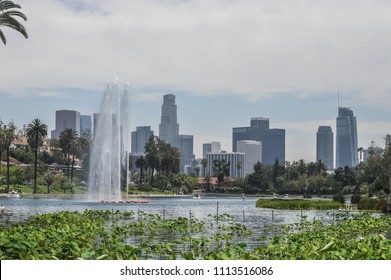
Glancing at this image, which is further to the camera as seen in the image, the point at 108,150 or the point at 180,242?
the point at 108,150

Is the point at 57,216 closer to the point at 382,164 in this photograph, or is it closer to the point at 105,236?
the point at 105,236

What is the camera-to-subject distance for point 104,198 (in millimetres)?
98000

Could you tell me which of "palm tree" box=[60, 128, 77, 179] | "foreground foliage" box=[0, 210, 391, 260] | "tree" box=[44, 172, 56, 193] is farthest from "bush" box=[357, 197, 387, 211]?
"palm tree" box=[60, 128, 77, 179]

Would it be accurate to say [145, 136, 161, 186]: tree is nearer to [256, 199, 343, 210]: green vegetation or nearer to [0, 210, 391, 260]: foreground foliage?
[256, 199, 343, 210]: green vegetation

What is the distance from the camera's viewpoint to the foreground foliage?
54.1 feet

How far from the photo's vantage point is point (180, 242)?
90.8ft

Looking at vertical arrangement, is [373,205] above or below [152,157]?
below

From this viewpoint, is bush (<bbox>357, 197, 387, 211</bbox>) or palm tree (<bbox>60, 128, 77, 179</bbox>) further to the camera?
palm tree (<bbox>60, 128, 77, 179</bbox>)

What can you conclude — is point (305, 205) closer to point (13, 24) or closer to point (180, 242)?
point (13, 24)

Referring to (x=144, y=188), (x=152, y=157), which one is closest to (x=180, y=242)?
(x=144, y=188)

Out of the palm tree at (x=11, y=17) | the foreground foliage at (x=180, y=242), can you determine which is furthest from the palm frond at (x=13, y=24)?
the foreground foliage at (x=180, y=242)

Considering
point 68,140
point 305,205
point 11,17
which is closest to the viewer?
point 11,17
